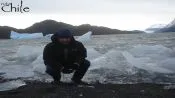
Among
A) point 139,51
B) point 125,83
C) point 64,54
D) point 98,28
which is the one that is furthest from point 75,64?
point 98,28

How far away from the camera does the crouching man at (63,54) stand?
6.48 meters

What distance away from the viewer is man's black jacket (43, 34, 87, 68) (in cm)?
656

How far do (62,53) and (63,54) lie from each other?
1.0 inches

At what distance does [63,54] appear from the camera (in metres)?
6.61

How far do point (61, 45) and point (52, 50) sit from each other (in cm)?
18

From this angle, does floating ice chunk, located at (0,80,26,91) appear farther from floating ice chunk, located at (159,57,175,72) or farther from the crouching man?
floating ice chunk, located at (159,57,175,72)

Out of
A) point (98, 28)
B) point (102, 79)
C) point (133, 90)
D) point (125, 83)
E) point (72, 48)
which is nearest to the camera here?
Answer: point (133, 90)

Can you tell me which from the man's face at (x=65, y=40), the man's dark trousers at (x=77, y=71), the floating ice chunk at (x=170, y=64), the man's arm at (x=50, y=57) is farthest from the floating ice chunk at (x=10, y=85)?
the floating ice chunk at (x=170, y=64)

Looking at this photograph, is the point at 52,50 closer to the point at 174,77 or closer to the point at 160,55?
the point at 174,77

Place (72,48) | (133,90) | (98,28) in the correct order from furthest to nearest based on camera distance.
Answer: (98,28)
(72,48)
(133,90)

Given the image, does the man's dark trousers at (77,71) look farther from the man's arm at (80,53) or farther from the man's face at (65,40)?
the man's face at (65,40)

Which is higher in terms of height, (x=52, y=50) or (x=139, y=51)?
(x=52, y=50)

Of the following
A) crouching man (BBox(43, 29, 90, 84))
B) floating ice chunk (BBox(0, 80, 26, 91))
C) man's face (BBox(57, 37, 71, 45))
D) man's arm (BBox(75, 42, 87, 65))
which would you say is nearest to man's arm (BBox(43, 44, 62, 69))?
crouching man (BBox(43, 29, 90, 84))

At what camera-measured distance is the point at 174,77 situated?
7883mm
